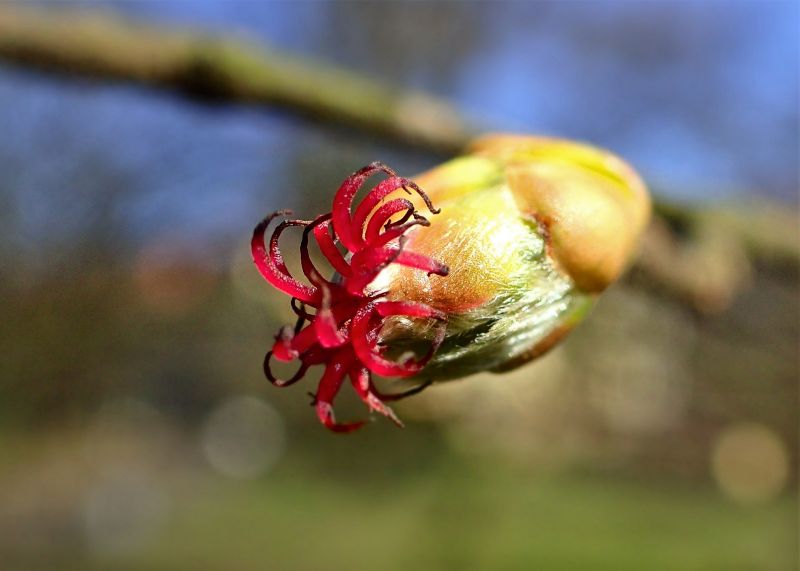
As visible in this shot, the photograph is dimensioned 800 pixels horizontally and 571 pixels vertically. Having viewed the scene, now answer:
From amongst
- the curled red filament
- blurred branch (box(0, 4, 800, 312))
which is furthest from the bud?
blurred branch (box(0, 4, 800, 312))

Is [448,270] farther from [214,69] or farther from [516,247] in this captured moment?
[214,69]

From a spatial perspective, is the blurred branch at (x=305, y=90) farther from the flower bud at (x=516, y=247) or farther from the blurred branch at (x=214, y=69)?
the flower bud at (x=516, y=247)

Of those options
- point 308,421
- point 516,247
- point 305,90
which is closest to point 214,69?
point 305,90

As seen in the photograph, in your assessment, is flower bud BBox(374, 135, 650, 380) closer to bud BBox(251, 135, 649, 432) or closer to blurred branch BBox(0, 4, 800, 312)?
bud BBox(251, 135, 649, 432)

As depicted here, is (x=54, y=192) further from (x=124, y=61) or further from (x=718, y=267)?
(x=718, y=267)

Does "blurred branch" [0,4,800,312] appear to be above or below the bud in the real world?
above

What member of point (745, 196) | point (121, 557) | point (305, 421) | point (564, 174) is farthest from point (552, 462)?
point (564, 174)
